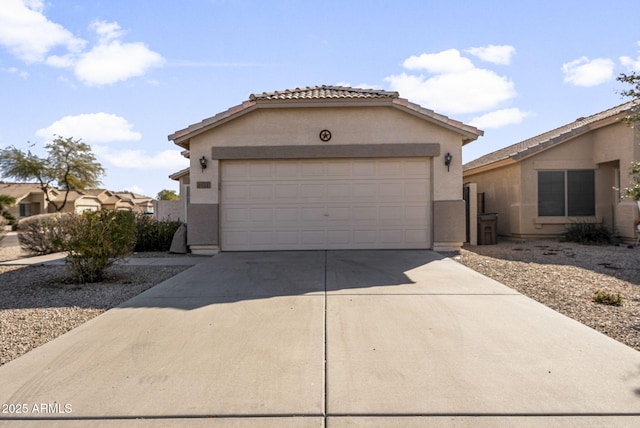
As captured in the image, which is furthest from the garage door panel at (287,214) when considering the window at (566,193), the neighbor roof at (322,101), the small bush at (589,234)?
the small bush at (589,234)

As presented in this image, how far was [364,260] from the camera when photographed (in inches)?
406

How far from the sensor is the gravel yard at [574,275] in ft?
19.0

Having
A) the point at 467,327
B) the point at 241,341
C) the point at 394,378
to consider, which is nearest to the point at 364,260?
the point at 467,327

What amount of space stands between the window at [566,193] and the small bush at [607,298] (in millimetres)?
9021

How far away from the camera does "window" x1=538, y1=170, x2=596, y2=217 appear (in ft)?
49.3

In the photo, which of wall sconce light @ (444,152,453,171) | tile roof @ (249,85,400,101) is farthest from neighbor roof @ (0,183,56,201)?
wall sconce light @ (444,152,453,171)

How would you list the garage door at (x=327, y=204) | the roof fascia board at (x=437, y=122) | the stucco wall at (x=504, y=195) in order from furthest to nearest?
the stucco wall at (x=504, y=195), the garage door at (x=327, y=204), the roof fascia board at (x=437, y=122)

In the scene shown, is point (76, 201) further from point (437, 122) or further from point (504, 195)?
point (437, 122)

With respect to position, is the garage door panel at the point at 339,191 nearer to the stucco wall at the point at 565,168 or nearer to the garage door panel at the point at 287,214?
the garage door panel at the point at 287,214

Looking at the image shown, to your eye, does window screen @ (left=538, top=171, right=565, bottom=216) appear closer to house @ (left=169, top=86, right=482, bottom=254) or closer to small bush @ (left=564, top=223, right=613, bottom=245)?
small bush @ (left=564, top=223, right=613, bottom=245)

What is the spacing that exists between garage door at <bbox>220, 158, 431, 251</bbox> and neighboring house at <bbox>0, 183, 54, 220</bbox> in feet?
126

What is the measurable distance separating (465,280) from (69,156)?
42614mm

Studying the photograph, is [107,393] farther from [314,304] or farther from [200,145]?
[200,145]

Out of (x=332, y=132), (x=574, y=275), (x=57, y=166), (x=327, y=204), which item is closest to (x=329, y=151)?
(x=332, y=132)
